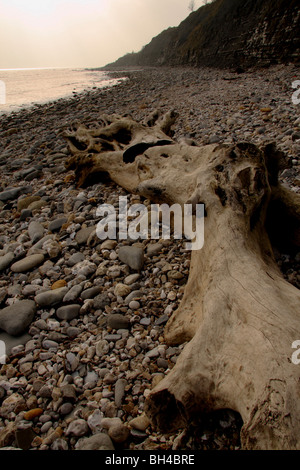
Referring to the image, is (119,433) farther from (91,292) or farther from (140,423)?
(91,292)

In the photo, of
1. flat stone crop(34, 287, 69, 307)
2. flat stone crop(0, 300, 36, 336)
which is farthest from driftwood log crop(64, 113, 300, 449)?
flat stone crop(0, 300, 36, 336)

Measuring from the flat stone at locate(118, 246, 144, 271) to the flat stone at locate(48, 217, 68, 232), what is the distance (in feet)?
4.06

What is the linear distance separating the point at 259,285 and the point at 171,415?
0.80m

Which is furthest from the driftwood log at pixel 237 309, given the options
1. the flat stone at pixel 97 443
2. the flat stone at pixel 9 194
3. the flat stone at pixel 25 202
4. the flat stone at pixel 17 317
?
the flat stone at pixel 9 194

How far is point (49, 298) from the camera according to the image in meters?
2.38

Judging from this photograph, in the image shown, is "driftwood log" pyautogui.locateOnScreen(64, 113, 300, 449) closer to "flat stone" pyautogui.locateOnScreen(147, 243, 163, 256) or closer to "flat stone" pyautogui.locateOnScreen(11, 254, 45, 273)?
"flat stone" pyautogui.locateOnScreen(147, 243, 163, 256)

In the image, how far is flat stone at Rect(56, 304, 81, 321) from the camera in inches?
87.7

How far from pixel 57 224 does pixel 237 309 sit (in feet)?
9.25

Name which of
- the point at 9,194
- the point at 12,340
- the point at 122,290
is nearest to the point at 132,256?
the point at 122,290

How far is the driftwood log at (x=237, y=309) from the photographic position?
106 centimetres

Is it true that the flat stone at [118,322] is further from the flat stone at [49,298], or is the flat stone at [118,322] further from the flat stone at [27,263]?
the flat stone at [27,263]

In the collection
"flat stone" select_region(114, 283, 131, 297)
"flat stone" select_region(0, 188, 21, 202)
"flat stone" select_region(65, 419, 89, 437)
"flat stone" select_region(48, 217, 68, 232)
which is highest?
"flat stone" select_region(0, 188, 21, 202)

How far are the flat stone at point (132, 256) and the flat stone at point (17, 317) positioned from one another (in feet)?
2.98

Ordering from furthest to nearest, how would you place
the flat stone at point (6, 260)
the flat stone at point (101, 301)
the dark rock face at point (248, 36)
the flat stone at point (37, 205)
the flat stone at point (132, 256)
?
the dark rock face at point (248, 36)
the flat stone at point (37, 205)
the flat stone at point (6, 260)
the flat stone at point (132, 256)
the flat stone at point (101, 301)
